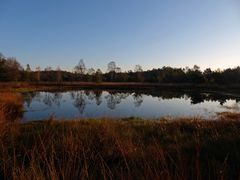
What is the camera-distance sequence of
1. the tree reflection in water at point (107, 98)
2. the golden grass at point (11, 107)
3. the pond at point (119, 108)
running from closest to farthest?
the golden grass at point (11, 107)
the pond at point (119, 108)
the tree reflection in water at point (107, 98)

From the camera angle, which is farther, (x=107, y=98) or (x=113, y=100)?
(x=107, y=98)

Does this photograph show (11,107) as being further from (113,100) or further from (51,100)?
(113,100)

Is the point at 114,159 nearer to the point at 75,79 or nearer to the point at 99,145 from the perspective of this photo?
the point at 99,145

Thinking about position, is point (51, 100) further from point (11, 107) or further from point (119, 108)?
point (11, 107)

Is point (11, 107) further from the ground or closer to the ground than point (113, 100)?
further from the ground

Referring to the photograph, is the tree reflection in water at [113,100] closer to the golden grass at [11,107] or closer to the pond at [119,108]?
the pond at [119,108]

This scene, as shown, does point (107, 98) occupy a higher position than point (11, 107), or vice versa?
point (11, 107)

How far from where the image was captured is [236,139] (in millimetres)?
5262

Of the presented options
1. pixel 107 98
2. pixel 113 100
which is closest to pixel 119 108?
pixel 113 100

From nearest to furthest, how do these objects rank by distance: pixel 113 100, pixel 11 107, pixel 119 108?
1. pixel 11 107
2. pixel 119 108
3. pixel 113 100

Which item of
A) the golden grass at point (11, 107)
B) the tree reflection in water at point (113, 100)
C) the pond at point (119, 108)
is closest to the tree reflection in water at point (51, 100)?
the pond at point (119, 108)

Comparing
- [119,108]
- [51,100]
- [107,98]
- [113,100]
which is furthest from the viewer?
[107,98]

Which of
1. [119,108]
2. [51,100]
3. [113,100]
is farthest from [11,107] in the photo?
[113,100]

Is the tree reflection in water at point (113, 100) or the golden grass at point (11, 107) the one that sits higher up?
the golden grass at point (11, 107)
